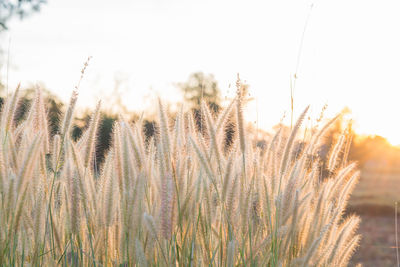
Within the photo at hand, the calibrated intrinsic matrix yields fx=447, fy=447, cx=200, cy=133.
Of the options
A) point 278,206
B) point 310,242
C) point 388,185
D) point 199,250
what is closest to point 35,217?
point 199,250

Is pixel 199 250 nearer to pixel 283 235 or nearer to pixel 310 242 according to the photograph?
pixel 283 235

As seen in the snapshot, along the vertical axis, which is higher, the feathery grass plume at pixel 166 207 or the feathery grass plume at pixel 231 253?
the feathery grass plume at pixel 166 207

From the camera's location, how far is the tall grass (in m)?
1.47

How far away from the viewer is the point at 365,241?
6.02m

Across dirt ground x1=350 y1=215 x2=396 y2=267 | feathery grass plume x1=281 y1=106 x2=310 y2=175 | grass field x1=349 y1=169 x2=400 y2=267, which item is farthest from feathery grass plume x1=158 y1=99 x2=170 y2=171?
grass field x1=349 y1=169 x2=400 y2=267

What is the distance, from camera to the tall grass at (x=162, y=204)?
1469 millimetres

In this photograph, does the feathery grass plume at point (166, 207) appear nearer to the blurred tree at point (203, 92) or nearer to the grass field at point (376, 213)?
the blurred tree at point (203, 92)

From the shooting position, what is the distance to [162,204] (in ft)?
4.60

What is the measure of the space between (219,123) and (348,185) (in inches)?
27.3

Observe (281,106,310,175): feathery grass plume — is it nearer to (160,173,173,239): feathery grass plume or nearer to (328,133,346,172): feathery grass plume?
(160,173,173,239): feathery grass plume

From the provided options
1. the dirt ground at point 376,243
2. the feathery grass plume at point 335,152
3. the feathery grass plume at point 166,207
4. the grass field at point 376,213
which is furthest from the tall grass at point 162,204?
the grass field at point 376,213

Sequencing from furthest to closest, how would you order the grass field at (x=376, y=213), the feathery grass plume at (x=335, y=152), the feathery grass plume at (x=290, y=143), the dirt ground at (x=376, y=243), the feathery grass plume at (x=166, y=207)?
the grass field at (x=376, y=213) → the dirt ground at (x=376, y=243) → the feathery grass plume at (x=335, y=152) → the feathery grass plume at (x=290, y=143) → the feathery grass plume at (x=166, y=207)

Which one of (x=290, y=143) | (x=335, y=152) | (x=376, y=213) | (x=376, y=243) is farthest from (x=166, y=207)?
(x=376, y=213)

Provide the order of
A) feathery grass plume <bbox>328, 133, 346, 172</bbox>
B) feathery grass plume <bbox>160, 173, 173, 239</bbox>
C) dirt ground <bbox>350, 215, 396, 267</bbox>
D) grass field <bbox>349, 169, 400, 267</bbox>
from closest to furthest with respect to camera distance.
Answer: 1. feathery grass plume <bbox>160, 173, 173, 239</bbox>
2. feathery grass plume <bbox>328, 133, 346, 172</bbox>
3. dirt ground <bbox>350, 215, 396, 267</bbox>
4. grass field <bbox>349, 169, 400, 267</bbox>
